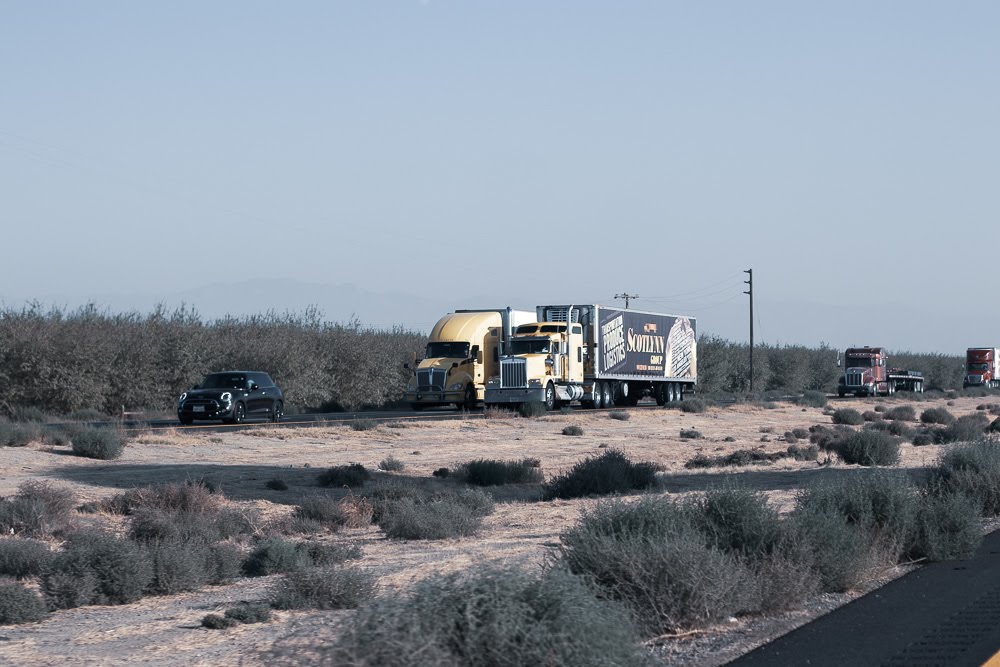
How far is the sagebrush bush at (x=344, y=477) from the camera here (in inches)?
932

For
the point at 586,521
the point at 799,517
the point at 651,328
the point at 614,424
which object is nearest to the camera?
the point at 586,521

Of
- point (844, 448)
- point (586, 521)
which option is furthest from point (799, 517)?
point (844, 448)

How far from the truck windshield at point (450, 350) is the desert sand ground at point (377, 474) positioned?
613 centimetres

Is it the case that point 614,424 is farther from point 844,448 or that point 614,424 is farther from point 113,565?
point 113,565

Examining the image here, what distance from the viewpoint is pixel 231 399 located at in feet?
125

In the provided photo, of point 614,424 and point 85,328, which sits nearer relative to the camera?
point 614,424

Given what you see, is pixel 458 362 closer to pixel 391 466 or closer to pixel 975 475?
pixel 391 466

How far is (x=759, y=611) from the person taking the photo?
9.91 m

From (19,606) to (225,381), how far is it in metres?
29.5

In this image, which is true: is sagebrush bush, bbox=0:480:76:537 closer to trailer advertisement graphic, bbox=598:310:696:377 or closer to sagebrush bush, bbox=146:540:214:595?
sagebrush bush, bbox=146:540:214:595

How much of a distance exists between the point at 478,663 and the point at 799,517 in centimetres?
586

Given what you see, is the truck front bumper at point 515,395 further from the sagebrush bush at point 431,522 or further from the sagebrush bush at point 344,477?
the sagebrush bush at point 431,522

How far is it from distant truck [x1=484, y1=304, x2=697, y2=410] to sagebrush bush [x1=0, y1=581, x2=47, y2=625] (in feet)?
130

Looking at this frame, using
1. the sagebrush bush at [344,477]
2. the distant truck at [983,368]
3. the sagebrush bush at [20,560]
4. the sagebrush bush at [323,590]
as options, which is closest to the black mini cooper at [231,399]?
the sagebrush bush at [344,477]
